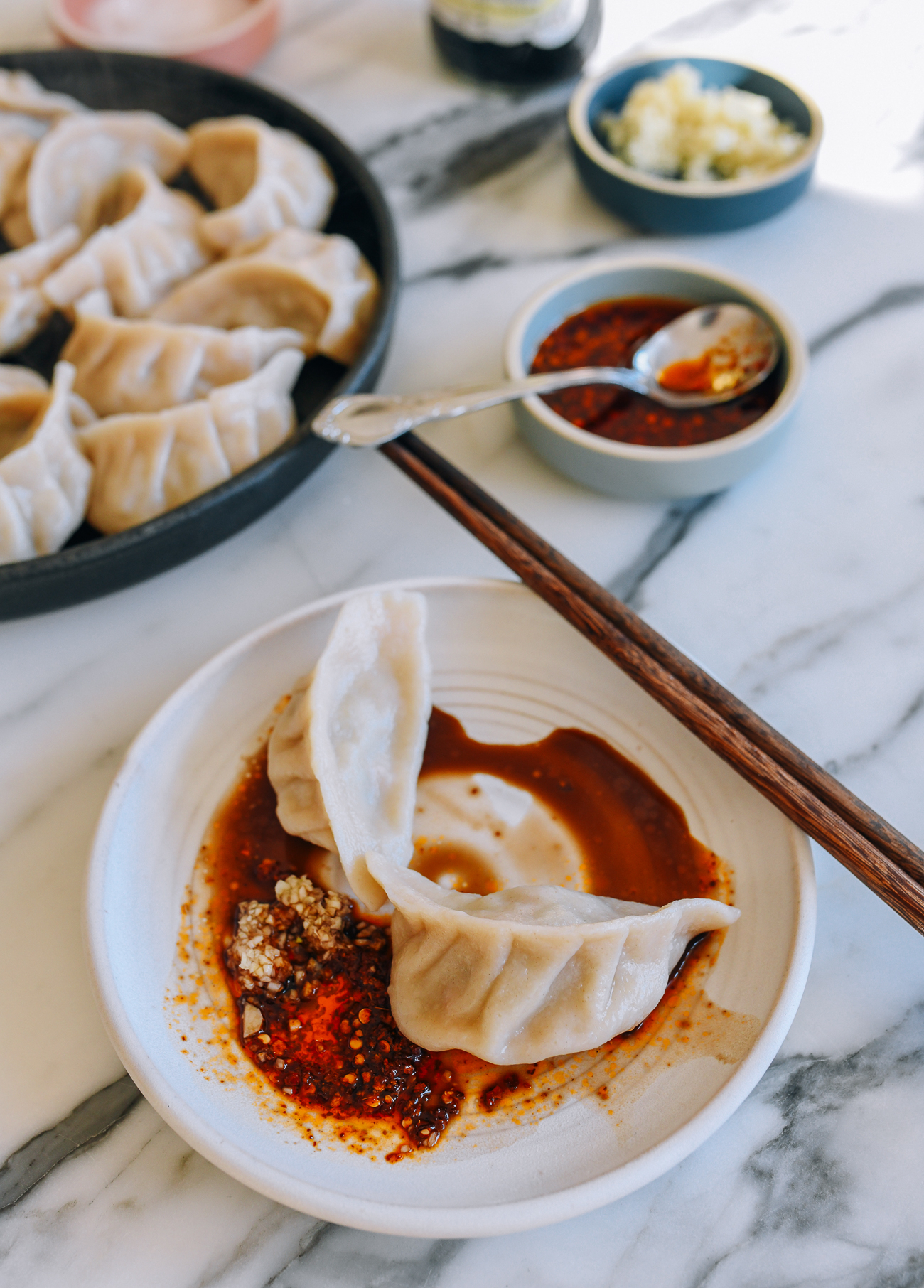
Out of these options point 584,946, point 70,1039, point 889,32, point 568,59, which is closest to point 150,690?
point 70,1039

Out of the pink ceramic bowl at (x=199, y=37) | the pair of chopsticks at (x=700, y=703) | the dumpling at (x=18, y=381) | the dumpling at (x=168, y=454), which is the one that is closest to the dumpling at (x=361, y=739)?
the pair of chopsticks at (x=700, y=703)

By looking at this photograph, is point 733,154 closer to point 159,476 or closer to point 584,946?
point 159,476

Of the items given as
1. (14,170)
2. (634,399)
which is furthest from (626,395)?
(14,170)

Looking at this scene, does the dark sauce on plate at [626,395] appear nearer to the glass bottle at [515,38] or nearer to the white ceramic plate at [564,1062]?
the white ceramic plate at [564,1062]

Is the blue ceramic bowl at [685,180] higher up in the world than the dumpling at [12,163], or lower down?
higher up

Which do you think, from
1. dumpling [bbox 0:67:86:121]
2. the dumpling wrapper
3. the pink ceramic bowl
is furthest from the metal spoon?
the pink ceramic bowl

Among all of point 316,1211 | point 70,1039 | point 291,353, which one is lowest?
point 70,1039
